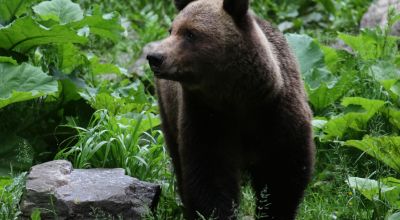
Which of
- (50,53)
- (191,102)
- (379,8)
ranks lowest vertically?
(379,8)

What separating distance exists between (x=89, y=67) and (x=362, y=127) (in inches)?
96.1

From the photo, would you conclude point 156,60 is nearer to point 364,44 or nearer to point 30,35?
point 30,35

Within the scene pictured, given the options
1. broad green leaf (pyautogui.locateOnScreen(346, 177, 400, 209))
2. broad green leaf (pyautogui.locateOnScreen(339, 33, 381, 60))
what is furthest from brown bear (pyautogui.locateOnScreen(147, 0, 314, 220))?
broad green leaf (pyautogui.locateOnScreen(339, 33, 381, 60))

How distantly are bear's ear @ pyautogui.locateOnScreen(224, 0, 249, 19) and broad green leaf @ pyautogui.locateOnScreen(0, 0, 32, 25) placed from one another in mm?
2720

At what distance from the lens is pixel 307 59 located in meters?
7.61

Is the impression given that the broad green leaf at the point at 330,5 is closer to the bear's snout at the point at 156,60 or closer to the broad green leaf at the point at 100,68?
the broad green leaf at the point at 100,68

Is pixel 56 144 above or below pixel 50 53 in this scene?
below

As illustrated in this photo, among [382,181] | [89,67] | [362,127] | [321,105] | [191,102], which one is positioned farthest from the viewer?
[89,67]

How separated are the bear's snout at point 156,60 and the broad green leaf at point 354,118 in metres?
2.28

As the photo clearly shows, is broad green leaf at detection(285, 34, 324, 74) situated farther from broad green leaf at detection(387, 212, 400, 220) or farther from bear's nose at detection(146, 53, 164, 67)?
bear's nose at detection(146, 53, 164, 67)

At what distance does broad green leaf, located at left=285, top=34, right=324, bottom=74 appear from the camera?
7590 millimetres

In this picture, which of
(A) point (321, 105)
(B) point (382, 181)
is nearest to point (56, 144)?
(A) point (321, 105)

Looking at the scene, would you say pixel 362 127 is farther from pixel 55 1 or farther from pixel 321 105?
pixel 55 1

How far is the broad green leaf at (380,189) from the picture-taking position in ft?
18.4
